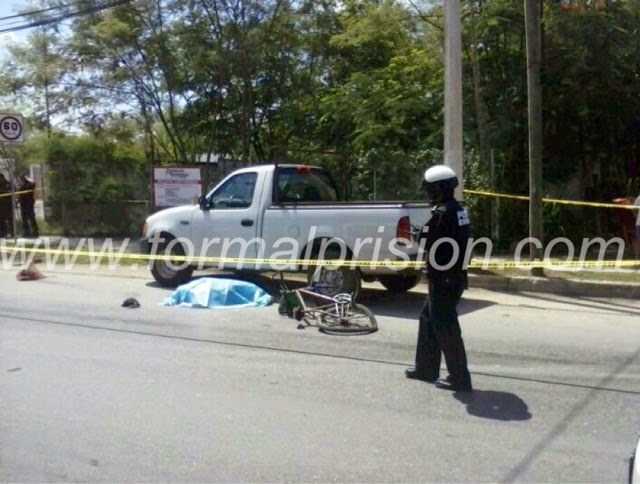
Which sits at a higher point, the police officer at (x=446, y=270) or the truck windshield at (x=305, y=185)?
the truck windshield at (x=305, y=185)

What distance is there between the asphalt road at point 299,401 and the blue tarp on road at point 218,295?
0.44 m

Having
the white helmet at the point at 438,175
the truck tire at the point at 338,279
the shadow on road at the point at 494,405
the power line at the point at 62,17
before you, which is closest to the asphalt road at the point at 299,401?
the shadow on road at the point at 494,405

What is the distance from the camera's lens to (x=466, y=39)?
1617 cm

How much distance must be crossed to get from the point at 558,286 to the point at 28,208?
13.0 metres

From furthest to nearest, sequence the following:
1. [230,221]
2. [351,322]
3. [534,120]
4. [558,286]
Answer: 1. [534,120]
2. [558,286]
3. [230,221]
4. [351,322]

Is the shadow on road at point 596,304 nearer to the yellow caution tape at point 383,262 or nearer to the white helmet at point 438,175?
the yellow caution tape at point 383,262

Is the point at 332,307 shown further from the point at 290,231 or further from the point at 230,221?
the point at 230,221

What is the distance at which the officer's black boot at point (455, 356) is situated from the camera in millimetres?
6508

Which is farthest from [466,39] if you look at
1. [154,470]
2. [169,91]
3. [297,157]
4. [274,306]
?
[154,470]

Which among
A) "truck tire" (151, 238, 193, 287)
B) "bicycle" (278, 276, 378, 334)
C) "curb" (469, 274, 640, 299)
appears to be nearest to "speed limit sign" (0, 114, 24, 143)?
"truck tire" (151, 238, 193, 287)

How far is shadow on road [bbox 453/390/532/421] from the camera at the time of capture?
19.6ft

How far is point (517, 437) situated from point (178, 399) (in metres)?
2.53

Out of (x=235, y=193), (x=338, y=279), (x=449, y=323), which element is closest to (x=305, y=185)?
(x=235, y=193)

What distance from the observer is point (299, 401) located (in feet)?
20.8
